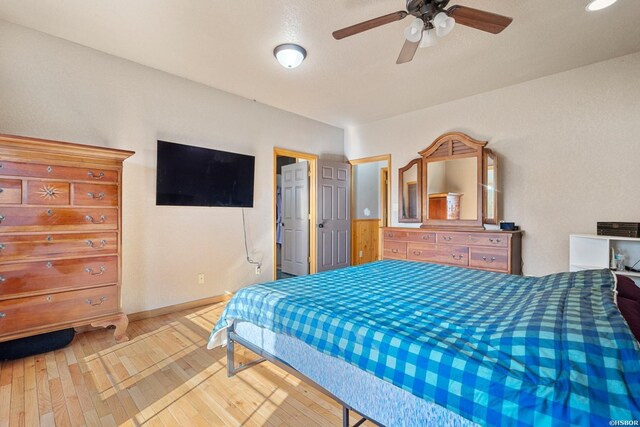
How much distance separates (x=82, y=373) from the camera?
2031mm

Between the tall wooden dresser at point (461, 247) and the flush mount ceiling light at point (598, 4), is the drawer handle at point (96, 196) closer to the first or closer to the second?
the tall wooden dresser at point (461, 247)

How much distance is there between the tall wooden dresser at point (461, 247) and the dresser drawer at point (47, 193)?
3.54 metres

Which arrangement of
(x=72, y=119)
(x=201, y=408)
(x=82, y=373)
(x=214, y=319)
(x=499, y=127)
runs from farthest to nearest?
(x=499, y=127), (x=214, y=319), (x=72, y=119), (x=82, y=373), (x=201, y=408)

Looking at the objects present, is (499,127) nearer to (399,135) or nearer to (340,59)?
(399,135)

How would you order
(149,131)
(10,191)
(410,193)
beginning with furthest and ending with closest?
(410,193), (149,131), (10,191)

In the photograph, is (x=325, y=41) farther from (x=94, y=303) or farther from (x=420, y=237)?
(x=94, y=303)

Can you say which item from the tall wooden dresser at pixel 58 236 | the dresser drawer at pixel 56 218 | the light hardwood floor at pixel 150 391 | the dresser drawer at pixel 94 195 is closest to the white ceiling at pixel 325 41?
the tall wooden dresser at pixel 58 236

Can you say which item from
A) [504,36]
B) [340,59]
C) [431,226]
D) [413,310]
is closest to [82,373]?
[413,310]

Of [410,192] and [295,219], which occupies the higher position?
[410,192]

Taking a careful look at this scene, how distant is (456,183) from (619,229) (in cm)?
159

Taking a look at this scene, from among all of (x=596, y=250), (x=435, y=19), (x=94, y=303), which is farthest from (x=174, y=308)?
(x=596, y=250)

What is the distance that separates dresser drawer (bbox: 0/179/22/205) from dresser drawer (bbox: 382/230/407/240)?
3.77 meters

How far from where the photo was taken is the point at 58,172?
222 centimetres

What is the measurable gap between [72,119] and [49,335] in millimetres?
1878
